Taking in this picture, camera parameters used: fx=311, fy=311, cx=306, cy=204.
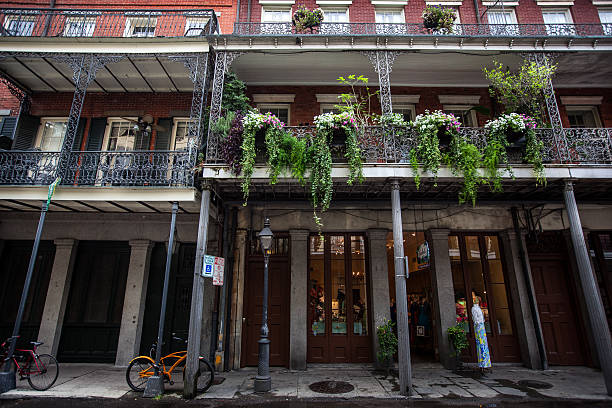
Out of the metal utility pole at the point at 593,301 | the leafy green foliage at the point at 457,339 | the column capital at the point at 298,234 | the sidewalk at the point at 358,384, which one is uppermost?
the column capital at the point at 298,234

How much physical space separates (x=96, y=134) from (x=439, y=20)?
11.3m

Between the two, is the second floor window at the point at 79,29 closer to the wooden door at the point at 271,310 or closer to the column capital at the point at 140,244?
the column capital at the point at 140,244

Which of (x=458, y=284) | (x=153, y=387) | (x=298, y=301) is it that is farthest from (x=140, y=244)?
(x=458, y=284)

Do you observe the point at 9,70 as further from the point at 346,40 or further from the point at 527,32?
the point at 527,32

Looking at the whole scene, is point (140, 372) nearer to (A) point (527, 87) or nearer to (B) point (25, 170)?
(B) point (25, 170)

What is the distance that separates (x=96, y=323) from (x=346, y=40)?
10.9 meters

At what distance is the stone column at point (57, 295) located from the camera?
8.95 meters

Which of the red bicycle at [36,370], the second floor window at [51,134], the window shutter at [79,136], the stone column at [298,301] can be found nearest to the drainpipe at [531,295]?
the stone column at [298,301]

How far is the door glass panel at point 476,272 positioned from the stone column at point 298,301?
511 centimetres

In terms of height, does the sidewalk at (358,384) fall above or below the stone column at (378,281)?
below

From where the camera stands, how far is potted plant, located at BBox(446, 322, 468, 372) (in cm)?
825

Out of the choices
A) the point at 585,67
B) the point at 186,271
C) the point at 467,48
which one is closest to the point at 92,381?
the point at 186,271

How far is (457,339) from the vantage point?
830cm

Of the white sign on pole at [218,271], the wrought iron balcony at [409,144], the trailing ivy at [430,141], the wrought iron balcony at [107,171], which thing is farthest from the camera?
the wrought iron balcony at [107,171]
